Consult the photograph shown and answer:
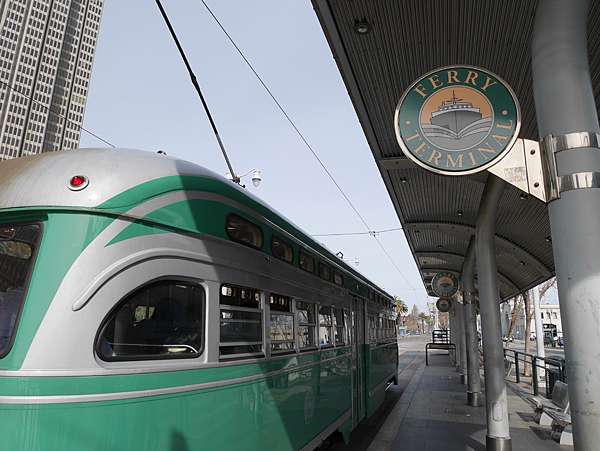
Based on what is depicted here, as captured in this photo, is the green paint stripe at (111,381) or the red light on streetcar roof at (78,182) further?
the red light on streetcar roof at (78,182)

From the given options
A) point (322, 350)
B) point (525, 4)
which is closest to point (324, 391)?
point (322, 350)

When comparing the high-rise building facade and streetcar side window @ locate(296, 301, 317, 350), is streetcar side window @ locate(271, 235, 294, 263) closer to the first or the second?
streetcar side window @ locate(296, 301, 317, 350)

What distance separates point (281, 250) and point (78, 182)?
2.25 metres

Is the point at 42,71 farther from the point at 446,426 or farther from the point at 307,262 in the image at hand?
the point at 307,262

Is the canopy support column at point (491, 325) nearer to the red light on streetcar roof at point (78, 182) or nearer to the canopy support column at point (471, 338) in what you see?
the canopy support column at point (471, 338)

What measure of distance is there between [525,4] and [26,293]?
4553 millimetres

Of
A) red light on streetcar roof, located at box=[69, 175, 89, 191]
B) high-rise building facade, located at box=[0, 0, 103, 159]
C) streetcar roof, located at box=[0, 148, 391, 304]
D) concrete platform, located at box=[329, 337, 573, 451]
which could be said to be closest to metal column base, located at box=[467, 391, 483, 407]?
concrete platform, located at box=[329, 337, 573, 451]

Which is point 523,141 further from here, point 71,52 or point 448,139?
point 71,52

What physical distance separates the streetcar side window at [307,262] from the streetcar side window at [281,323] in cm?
57

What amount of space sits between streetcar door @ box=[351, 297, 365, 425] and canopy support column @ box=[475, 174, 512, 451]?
196 cm

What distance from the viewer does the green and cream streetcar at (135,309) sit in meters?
2.44

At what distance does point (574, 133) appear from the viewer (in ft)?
10.7

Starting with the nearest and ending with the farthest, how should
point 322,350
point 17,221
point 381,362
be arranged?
point 17,221
point 322,350
point 381,362

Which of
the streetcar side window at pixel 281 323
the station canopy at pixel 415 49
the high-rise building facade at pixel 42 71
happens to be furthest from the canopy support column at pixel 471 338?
the high-rise building facade at pixel 42 71
